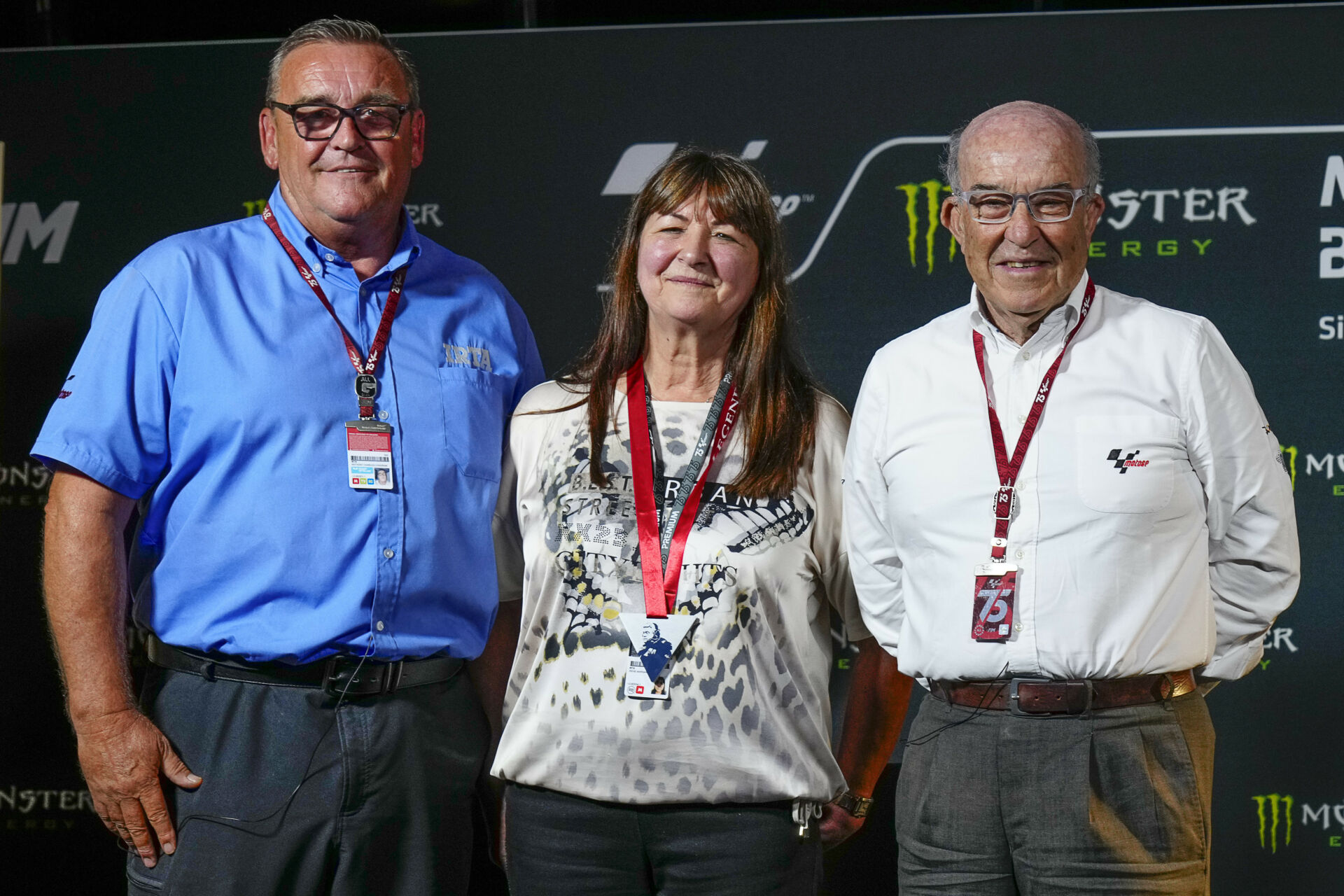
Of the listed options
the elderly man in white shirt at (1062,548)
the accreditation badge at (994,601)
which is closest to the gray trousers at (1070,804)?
the elderly man in white shirt at (1062,548)

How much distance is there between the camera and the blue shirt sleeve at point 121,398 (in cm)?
192

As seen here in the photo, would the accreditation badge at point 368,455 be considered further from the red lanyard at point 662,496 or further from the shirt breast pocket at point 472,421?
the red lanyard at point 662,496

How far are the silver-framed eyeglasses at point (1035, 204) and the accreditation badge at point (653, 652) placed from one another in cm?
83

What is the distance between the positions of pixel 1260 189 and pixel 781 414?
1785 mm

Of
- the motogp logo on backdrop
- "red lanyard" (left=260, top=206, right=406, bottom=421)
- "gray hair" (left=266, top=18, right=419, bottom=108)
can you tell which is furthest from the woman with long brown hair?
the motogp logo on backdrop

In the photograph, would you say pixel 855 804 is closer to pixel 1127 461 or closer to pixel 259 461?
pixel 1127 461

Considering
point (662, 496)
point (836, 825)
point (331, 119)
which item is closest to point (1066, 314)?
point (662, 496)

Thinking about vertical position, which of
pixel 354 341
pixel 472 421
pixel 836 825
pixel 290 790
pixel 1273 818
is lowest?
Result: pixel 1273 818

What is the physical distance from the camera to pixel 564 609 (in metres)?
1.94

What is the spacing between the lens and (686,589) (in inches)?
75.0

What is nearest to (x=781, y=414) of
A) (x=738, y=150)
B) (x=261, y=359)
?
(x=261, y=359)

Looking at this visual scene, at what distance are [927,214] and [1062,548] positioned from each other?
1545mm

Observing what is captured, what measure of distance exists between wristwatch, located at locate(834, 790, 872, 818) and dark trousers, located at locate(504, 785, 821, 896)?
29 cm

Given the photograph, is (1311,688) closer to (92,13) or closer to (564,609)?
(564,609)
